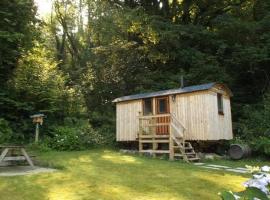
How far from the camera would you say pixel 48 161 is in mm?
11484

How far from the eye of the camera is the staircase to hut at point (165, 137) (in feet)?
46.0

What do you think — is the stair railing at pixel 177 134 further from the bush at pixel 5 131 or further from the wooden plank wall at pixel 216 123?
the bush at pixel 5 131

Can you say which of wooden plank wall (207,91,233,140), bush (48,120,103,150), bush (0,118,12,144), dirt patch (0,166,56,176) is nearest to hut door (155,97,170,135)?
wooden plank wall (207,91,233,140)

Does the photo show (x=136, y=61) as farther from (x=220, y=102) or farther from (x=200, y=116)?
(x=200, y=116)

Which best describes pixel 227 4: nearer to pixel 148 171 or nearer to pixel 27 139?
pixel 27 139

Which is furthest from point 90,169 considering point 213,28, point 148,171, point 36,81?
point 213,28

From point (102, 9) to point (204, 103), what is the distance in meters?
15.7

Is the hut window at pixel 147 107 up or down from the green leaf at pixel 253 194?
up

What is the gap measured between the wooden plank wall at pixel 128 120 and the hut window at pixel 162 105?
96cm

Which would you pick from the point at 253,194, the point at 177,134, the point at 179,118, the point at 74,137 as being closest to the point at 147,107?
the point at 179,118

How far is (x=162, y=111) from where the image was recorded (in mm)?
16266

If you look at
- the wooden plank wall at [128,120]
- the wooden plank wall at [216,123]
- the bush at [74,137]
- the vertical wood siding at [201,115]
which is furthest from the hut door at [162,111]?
the bush at [74,137]

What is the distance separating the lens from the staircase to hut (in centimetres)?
1401

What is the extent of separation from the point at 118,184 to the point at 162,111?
8555 millimetres
